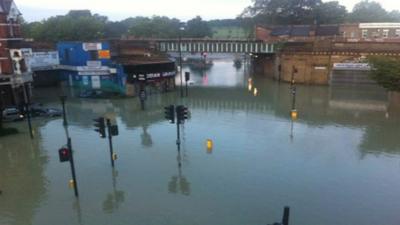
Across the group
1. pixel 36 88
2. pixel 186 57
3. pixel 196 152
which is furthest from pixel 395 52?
pixel 186 57

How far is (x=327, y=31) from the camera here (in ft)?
218

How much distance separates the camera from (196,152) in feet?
77.5

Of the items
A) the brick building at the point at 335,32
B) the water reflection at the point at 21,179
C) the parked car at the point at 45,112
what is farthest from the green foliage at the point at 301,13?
the water reflection at the point at 21,179

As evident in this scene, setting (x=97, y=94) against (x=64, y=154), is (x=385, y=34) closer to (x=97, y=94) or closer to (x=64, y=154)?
(x=97, y=94)

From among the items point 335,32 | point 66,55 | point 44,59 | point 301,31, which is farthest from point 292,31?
point 44,59

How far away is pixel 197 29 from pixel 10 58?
10056 centimetres

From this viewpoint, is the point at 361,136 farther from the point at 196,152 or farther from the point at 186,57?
the point at 186,57

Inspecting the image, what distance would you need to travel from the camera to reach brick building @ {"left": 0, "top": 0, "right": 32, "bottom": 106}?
36.5 meters

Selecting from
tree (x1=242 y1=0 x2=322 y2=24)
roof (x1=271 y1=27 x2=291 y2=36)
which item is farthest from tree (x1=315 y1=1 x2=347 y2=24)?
roof (x1=271 y1=27 x2=291 y2=36)

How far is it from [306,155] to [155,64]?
2836cm

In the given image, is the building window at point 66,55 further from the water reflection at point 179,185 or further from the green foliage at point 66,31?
the water reflection at point 179,185

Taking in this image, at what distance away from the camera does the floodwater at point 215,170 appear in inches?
622

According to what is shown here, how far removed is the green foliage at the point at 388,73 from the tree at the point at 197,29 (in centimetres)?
9776

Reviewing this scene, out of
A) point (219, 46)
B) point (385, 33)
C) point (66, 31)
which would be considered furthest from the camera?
point (66, 31)
